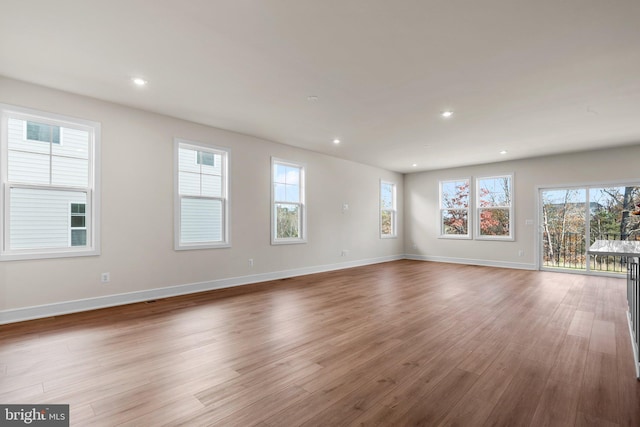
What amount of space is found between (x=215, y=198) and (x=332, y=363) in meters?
3.69

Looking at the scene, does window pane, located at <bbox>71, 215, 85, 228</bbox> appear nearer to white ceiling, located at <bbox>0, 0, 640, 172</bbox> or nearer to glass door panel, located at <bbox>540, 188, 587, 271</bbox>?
white ceiling, located at <bbox>0, 0, 640, 172</bbox>

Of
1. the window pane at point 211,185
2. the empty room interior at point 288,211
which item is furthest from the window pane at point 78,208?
the window pane at point 211,185

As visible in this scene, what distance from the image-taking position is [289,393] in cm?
201

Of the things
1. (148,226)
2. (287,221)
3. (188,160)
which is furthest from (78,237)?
(287,221)

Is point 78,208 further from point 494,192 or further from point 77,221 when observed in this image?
point 494,192

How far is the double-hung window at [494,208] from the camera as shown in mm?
7671

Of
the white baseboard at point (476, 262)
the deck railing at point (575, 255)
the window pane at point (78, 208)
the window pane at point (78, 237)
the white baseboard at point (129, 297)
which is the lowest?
the white baseboard at point (476, 262)

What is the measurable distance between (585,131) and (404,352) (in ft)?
17.5

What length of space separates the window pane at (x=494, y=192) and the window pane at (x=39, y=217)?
338 inches

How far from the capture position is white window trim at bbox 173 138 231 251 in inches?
186

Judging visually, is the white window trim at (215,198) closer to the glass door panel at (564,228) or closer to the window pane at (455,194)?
the window pane at (455,194)

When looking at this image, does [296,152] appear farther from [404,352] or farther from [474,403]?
[474,403]

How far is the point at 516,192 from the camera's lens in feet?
24.6

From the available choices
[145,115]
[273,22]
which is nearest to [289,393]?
[273,22]
